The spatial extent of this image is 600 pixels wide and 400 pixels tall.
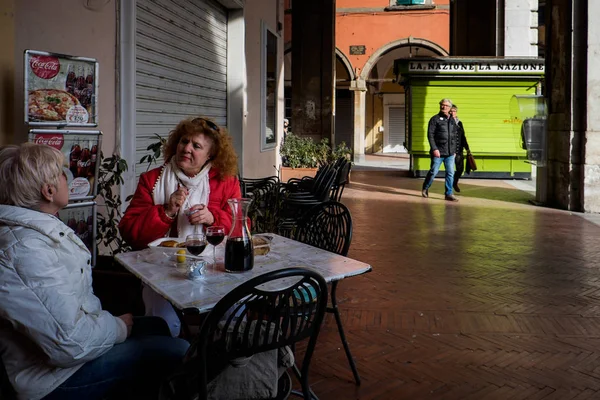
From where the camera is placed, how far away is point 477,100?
16.1 m

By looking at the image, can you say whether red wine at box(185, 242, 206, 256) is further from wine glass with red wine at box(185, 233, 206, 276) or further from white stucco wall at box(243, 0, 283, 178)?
white stucco wall at box(243, 0, 283, 178)

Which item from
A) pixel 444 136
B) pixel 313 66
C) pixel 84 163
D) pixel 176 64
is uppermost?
pixel 313 66

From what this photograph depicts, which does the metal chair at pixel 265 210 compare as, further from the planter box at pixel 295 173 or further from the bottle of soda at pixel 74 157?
the planter box at pixel 295 173

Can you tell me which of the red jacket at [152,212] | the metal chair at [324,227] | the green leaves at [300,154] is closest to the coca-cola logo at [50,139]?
the red jacket at [152,212]

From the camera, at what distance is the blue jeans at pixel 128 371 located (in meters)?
2.05

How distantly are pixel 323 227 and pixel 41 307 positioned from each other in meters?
2.03

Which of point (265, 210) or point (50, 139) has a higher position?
point (50, 139)

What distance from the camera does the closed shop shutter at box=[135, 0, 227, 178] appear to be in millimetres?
5762

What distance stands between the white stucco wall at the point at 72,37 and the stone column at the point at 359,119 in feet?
66.4

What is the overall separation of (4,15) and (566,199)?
8740 millimetres

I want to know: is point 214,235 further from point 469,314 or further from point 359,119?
point 359,119

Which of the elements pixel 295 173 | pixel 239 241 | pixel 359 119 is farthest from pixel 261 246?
pixel 359 119

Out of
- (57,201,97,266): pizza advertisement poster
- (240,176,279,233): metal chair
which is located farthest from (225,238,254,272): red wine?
(240,176,279,233): metal chair

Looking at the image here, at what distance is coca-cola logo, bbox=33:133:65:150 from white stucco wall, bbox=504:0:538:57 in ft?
48.6
